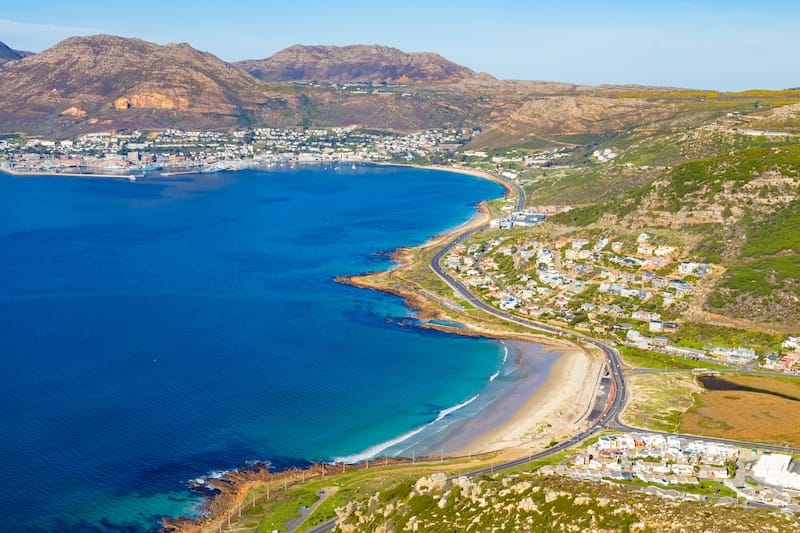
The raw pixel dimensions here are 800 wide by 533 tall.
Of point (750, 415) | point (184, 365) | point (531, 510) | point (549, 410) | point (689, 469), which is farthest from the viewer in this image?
point (184, 365)

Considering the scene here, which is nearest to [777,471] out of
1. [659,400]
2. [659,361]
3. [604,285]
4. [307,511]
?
[659,400]

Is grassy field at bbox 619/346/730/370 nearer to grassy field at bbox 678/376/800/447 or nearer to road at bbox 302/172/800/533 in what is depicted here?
road at bbox 302/172/800/533

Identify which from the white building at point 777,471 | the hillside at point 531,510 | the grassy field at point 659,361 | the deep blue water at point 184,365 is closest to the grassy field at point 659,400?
the grassy field at point 659,361

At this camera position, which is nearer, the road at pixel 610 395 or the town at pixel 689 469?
the town at pixel 689 469

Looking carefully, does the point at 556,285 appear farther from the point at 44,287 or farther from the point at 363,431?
the point at 44,287

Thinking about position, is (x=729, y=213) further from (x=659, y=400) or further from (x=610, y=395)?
(x=610, y=395)

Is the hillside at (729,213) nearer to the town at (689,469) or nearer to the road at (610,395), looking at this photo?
the road at (610,395)

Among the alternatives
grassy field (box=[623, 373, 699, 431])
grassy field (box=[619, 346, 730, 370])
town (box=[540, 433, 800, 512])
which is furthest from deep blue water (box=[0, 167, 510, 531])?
town (box=[540, 433, 800, 512])
